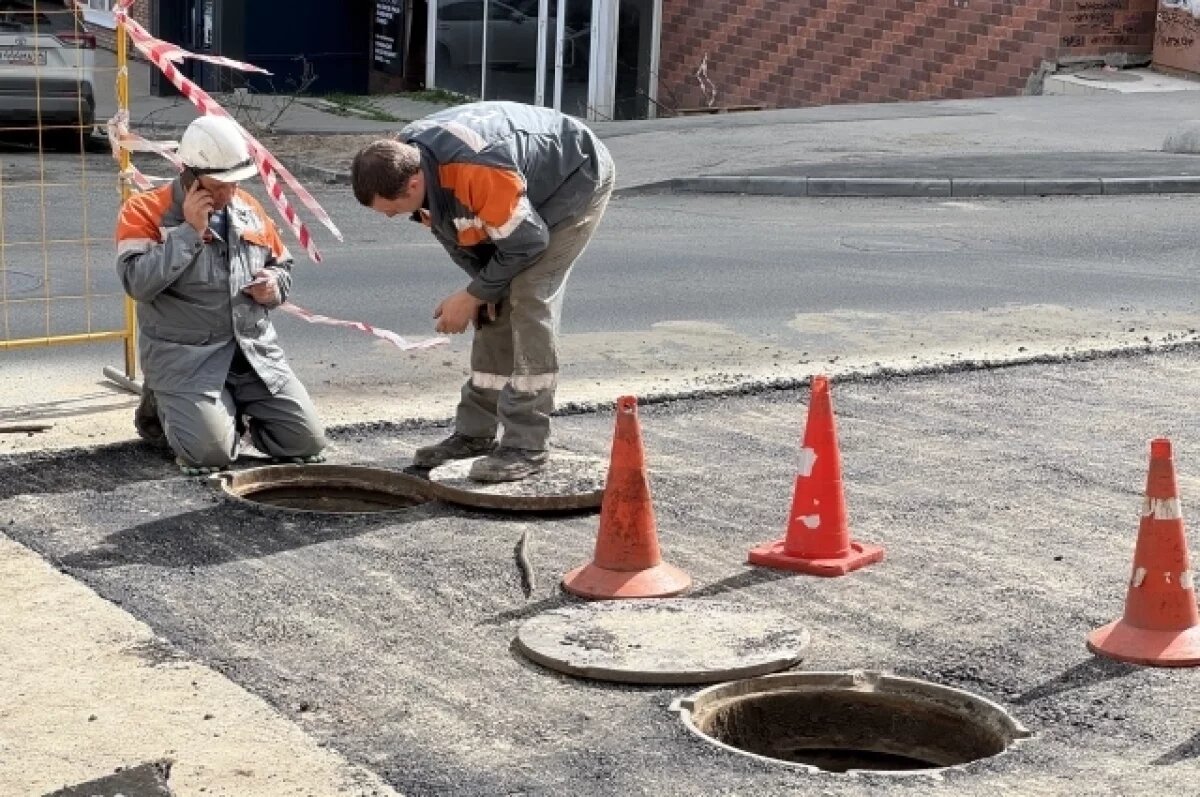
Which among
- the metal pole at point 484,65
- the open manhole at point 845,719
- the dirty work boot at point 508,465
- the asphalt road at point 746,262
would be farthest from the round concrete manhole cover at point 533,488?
the metal pole at point 484,65

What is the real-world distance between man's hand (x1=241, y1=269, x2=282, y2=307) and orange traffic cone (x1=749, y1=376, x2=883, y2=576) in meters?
2.27

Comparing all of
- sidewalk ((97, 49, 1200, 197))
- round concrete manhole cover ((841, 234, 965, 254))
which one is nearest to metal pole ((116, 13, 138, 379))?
round concrete manhole cover ((841, 234, 965, 254))

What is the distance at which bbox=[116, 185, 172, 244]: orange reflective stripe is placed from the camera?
7598mm

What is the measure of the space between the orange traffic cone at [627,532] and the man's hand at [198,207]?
6.66 feet

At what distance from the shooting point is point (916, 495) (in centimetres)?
757

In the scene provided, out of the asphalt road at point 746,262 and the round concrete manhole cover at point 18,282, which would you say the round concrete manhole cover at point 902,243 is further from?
the round concrete manhole cover at point 18,282

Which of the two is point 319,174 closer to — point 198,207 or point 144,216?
point 144,216

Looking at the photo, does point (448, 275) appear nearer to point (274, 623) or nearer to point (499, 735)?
point (274, 623)

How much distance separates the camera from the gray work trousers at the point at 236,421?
297 inches

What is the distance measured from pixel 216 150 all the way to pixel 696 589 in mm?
2475

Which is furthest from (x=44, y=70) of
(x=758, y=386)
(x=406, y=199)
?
(x=406, y=199)

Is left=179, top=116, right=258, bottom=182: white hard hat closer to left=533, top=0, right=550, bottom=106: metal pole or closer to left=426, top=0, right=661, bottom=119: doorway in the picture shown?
left=426, top=0, right=661, bottom=119: doorway

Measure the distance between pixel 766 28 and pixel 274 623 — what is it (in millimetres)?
21192

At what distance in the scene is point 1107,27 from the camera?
2319 centimetres
